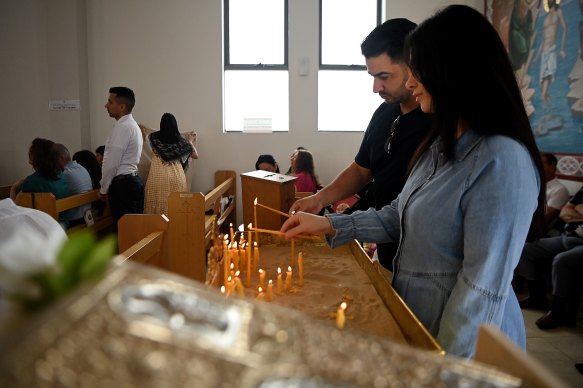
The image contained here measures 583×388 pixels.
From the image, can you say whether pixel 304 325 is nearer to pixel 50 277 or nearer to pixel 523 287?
pixel 50 277

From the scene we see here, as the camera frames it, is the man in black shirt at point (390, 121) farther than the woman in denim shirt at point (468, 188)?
Yes

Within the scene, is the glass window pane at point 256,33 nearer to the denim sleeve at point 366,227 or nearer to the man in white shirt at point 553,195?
the man in white shirt at point 553,195

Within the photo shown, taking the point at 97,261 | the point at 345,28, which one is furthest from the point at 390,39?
the point at 345,28

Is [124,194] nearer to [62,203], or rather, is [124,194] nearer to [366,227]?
[62,203]

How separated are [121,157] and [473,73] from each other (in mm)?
3954

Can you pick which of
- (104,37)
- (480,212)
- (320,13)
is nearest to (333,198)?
(480,212)

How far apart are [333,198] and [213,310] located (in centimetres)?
195

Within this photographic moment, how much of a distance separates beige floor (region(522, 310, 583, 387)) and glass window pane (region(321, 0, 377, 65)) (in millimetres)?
4655

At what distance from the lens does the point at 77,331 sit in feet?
1.25

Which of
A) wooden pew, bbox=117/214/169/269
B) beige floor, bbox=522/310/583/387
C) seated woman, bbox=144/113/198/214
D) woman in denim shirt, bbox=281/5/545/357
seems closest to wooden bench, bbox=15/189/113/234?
seated woman, bbox=144/113/198/214

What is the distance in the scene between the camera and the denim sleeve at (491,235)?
1037 mm

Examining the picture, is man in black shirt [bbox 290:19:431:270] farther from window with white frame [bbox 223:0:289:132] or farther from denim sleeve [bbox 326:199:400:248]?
window with white frame [bbox 223:0:289:132]

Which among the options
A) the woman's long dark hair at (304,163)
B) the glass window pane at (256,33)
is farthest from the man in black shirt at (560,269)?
the glass window pane at (256,33)

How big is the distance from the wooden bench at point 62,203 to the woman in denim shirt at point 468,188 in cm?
302
